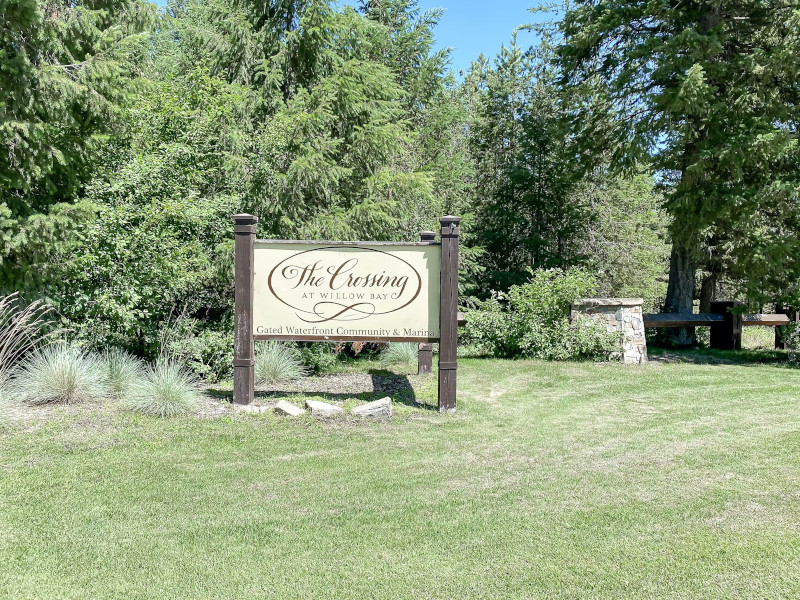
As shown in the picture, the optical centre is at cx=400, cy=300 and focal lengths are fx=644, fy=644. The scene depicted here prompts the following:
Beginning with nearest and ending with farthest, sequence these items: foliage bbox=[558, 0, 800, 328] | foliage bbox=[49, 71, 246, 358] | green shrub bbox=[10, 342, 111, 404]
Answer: green shrub bbox=[10, 342, 111, 404]
foliage bbox=[49, 71, 246, 358]
foliage bbox=[558, 0, 800, 328]

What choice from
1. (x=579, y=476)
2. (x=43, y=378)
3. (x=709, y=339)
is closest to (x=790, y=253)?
(x=709, y=339)

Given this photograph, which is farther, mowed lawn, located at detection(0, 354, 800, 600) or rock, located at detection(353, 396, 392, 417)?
rock, located at detection(353, 396, 392, 417)

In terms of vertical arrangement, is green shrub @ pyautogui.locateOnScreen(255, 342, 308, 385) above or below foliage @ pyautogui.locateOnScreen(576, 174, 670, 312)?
below

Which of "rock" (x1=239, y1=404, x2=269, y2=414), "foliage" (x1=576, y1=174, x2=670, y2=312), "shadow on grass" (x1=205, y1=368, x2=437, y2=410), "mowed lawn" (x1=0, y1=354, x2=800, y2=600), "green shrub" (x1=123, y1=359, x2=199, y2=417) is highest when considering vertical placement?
"foliage" (x1=576, y1=174, x2=670, y2=312)

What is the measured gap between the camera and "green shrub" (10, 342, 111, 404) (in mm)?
6754

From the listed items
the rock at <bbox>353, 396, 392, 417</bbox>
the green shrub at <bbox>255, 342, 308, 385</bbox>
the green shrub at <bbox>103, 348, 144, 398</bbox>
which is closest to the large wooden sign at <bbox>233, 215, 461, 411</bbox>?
the rock at <bbox>353, 396, 392, 417</bbox>

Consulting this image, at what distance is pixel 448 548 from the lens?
346 centimetres

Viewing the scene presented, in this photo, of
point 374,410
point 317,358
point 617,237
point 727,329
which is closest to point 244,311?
point 374,410

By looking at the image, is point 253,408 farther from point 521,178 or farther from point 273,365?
point 521,178

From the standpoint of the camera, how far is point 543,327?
1159 centimetres

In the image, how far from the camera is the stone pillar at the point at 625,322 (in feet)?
35.7

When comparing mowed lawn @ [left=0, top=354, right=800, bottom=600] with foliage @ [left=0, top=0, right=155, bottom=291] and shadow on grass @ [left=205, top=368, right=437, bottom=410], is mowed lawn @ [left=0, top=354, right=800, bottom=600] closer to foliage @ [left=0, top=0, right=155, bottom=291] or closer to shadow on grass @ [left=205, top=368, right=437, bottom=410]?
shadow on grass @ [left=205, top=368, right=437, bottom=410]

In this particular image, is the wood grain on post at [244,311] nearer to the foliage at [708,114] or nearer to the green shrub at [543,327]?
the green shrub at [543,327]

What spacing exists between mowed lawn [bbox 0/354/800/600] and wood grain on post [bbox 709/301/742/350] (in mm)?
7559
